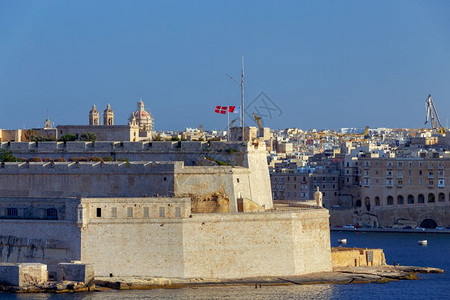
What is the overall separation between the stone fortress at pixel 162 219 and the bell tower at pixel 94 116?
10180 mm

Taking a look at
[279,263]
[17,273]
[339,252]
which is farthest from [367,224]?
[17,273]

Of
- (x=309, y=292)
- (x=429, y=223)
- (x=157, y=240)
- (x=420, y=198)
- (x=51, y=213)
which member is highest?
(x=420, y=198)

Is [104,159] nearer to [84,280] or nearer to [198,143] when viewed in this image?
[198,143]

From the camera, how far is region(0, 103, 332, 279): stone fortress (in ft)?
165

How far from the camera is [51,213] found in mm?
51812

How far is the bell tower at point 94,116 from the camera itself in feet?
218

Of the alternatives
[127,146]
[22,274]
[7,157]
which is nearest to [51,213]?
[22,274]

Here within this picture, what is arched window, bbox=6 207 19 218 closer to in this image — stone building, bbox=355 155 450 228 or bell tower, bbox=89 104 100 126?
bell tower, bbox=89 104 100 126

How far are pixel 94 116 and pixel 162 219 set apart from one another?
17.6m

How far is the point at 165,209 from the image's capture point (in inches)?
1992

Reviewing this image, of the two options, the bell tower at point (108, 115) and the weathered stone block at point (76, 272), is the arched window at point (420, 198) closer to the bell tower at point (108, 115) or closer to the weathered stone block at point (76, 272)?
the bell tower at point (108, 115)

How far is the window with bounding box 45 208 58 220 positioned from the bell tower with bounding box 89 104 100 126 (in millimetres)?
14944

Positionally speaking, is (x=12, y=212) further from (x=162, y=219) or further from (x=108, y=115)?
(x=108, y=115)

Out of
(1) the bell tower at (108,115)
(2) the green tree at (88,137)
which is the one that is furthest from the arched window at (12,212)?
(1) the bell tower at (108,115)
